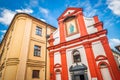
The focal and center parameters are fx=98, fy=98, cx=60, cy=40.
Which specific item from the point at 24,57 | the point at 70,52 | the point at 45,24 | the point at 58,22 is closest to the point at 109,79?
the point at 70,52

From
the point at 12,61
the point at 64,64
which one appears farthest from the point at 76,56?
the point at 12,61

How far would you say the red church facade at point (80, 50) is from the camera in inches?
409

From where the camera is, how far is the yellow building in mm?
11523

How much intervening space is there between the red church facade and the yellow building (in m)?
1.48

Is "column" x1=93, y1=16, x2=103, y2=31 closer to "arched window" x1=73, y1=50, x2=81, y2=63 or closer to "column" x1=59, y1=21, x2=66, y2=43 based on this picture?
"arched window" x1=73, y1=50, x2=81, y2=63

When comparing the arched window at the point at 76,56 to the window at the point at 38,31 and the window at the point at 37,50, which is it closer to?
the window at the point at 37,50

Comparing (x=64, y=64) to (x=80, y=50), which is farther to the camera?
(x=64, y=64)

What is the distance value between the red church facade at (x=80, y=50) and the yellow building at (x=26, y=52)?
1485mm

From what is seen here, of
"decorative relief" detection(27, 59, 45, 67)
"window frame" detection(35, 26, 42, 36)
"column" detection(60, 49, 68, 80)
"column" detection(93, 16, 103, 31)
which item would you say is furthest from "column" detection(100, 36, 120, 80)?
"window frame" detection(35, 26, 42, 36)

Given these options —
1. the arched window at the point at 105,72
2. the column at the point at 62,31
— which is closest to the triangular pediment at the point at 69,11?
the column at the point at 62,31

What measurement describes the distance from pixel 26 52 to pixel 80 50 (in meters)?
7.01

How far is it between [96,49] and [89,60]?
5.03 feet

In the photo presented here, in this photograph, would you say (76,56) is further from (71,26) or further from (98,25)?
(98,25)

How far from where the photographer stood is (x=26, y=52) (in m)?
12.7
